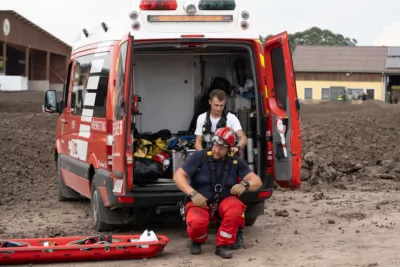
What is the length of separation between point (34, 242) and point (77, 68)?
3.90 meters

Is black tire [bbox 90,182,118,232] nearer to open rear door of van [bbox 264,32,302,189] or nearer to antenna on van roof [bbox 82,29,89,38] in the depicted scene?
open rear door of van [bbox 264,32,302,189]

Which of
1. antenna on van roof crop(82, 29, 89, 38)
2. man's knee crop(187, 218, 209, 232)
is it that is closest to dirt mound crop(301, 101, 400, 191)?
antenna on van roof crop(82, 29, 89, 38)

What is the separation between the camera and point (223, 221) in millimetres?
8266

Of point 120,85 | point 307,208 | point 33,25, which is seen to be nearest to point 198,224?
point 120,85

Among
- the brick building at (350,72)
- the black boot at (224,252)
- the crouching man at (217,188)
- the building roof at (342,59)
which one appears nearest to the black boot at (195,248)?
the crouching man at (217,188)

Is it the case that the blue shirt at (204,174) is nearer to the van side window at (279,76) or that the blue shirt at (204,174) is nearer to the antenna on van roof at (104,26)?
the van side window at (279,76)

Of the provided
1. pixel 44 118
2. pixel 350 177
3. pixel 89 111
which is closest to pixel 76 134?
pixel 89 111

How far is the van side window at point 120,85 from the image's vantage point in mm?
8883

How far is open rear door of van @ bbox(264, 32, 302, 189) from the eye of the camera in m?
8.98

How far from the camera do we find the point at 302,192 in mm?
13961

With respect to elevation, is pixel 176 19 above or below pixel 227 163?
above

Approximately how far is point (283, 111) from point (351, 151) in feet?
33.3

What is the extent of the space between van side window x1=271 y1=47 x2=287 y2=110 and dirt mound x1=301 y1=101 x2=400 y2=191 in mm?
5579

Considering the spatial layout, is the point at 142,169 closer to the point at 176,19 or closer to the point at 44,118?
the point at 176,19
